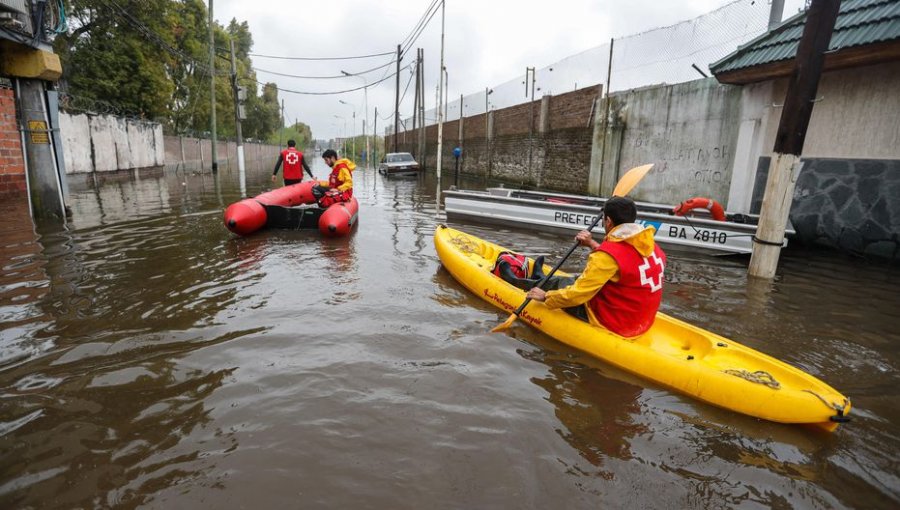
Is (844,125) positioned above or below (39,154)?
above

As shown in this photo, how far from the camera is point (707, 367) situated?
132 inches

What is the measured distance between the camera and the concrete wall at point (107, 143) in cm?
1574

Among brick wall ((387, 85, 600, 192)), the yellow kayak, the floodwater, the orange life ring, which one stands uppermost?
brick wall ((387, 85, 600, 192))

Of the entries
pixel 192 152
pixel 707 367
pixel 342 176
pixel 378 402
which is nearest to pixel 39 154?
pixel 342 176

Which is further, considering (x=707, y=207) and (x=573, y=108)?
(x=573, y=108)

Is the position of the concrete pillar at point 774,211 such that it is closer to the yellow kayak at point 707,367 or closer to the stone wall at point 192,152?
the yellow kayak at point 707,367

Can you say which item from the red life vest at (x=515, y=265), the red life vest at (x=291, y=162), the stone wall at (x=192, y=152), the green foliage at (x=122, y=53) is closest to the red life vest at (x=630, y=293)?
the red life vest at (x=515, y=265)

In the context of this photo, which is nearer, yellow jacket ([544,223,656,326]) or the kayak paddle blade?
yellow jacket ([544,223,656,326])

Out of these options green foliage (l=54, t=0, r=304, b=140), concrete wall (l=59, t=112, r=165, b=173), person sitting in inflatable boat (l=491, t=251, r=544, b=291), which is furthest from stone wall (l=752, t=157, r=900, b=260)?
green foliage (l=54, t=0, r=304, b=140)

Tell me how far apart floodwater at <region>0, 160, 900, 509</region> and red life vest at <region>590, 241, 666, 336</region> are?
0.45 meters

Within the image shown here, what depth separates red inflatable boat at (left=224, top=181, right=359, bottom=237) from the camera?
7.70 m

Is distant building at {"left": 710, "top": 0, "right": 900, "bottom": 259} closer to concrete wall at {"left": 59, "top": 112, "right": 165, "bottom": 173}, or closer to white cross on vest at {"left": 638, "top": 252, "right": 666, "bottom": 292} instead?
white cross on vest at {"left": 638, "top": 252, "right": 666, "bottom": 292}

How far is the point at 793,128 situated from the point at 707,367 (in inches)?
166

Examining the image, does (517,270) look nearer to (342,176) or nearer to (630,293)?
(630,293)
